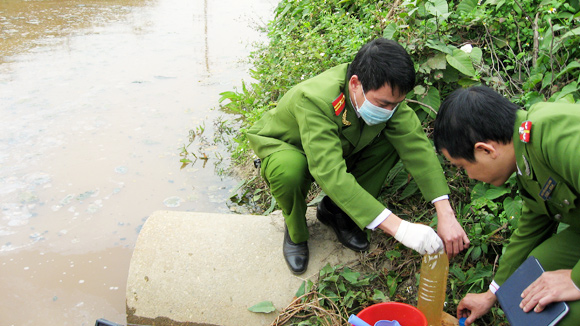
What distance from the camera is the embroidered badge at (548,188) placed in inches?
69.7

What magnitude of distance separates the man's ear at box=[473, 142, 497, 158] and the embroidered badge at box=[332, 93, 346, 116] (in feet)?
2.48

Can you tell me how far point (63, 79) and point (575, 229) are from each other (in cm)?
549

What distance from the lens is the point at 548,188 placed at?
70.7 inches

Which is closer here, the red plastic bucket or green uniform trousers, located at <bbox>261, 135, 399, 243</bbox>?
the red plastic bucket

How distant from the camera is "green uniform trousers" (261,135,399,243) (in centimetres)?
247

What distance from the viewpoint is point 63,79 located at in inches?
227

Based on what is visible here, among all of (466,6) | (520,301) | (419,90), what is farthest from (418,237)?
(466,6)

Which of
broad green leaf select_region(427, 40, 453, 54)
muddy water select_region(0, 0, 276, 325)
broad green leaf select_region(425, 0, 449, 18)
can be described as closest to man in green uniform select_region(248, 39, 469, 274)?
broad green leaf select_region(427, 40, 453, 54)

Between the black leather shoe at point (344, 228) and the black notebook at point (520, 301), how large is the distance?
2.65 feet

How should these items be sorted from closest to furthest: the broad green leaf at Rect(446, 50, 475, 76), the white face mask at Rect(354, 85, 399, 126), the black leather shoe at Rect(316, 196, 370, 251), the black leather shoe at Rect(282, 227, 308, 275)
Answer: the white face mask at Rect(354, 85, 399, 126)
the black leather shoe at Rect(282, 227, 308, 275)
the black leather shoe at Rect(316, 196, 370, 251)
the broad green leaf at Rect(446, 50, 475, 76)

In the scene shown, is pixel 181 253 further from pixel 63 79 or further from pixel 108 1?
pixel 108 1

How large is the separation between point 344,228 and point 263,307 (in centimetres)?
63

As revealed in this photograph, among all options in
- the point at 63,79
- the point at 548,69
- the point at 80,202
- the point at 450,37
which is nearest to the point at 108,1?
the point at 63,79

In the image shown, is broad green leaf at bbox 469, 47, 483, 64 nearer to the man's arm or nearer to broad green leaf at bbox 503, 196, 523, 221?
broad green leaf at bbox 503, 196, 523, 221
